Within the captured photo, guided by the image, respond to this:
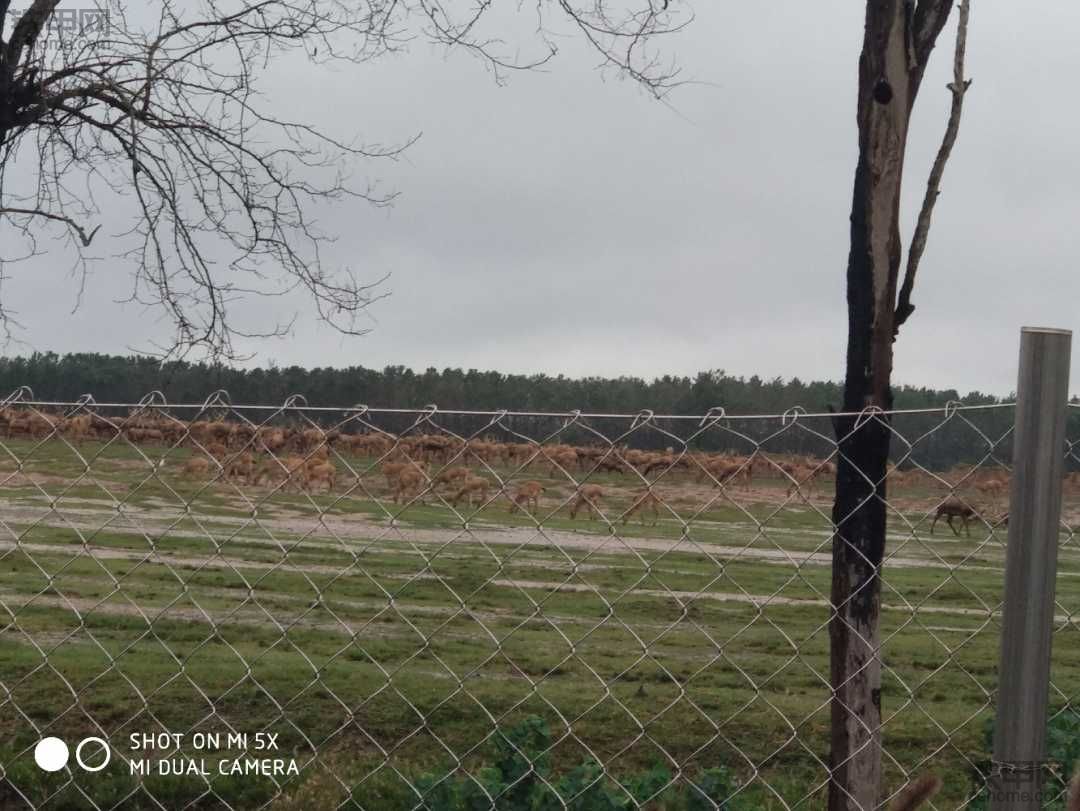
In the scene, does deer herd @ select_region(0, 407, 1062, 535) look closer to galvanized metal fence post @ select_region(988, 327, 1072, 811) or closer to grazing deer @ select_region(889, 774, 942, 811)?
galvanized metal fence post @ select_region(988, 327, 1072, 811)

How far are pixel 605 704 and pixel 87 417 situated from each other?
4.69 meters

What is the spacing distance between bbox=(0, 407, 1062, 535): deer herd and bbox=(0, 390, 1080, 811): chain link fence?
0.06 ft

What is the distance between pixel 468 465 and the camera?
355 cm

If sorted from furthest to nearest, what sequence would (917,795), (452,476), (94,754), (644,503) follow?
(94,754), (452,476), (644,503), (917,795)

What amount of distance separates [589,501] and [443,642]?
20.1 feet

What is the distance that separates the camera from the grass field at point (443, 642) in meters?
3.89

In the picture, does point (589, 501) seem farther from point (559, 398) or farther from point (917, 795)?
point (917, 795)

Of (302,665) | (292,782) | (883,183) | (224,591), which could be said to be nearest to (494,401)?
(883,183)

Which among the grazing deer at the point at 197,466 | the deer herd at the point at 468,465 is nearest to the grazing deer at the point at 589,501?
the deer herd at the point at 468,465

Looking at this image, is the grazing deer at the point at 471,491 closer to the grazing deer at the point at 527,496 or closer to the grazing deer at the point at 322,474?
the grazing deer at the point at 527,496

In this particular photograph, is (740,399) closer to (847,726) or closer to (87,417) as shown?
(847,726)

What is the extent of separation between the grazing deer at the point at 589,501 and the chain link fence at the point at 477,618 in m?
0.03

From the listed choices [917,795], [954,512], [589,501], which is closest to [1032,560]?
[917,795]

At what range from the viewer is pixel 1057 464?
2.22 m
